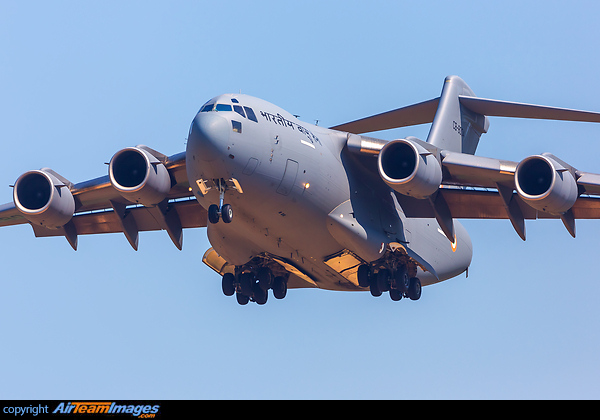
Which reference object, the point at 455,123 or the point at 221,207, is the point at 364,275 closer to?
the point at 221,207

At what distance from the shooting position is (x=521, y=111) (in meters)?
17.5

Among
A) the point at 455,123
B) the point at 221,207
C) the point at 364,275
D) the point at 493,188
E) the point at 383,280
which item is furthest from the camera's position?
the point at 455,123

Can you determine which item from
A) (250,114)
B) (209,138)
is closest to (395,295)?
(250,114)

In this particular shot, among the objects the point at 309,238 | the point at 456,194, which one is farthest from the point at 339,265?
the point at 456,194

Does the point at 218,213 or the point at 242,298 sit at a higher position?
the point at 242,298

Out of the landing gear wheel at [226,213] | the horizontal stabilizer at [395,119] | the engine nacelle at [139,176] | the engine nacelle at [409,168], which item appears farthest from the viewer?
the horizontal stabilizer at [395,119]

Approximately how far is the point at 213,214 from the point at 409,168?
3.43 meters

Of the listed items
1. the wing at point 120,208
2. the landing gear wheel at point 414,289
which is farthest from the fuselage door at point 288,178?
the landing gear wheel at point 414,289

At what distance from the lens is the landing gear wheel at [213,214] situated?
13.5 meters

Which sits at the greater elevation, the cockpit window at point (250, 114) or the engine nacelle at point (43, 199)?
the cockpit window at point (250, 114)

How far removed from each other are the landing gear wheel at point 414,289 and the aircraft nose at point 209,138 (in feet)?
17.5

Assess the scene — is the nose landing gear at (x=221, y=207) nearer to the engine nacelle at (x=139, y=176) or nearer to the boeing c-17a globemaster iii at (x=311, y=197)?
the boeing c-17a globemaster iii at (x=311, y=197)
